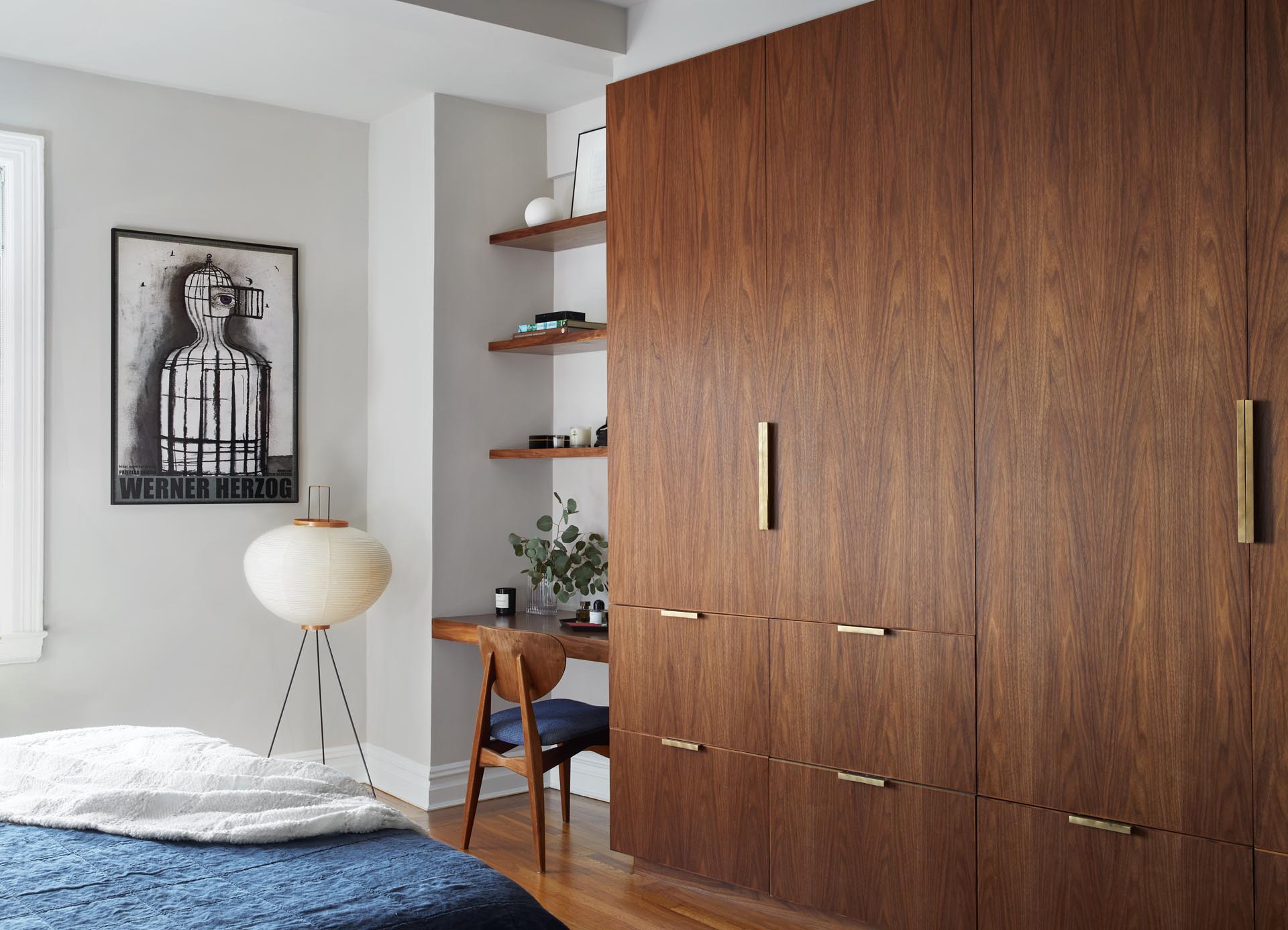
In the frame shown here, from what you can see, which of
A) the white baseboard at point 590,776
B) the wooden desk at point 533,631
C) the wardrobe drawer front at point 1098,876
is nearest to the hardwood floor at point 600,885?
the white baseboard at point 590,776

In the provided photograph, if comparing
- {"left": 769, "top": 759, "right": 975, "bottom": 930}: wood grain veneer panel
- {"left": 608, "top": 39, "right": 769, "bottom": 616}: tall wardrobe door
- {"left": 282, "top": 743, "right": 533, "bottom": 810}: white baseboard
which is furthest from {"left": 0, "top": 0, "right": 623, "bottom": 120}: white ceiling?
{"left": 282, "top": 743, "right": 533, "bottom": 810}: white baseboard

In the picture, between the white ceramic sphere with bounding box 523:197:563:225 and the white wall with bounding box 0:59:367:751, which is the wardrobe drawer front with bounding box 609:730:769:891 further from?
the white ceramic sphere with bounding box 523:197:563:225

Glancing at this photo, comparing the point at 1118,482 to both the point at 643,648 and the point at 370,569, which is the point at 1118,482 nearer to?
the point at 643,648

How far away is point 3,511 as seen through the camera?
385cm

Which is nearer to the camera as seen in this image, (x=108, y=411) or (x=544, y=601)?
(x=108, y=411)

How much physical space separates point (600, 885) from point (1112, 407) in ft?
6.65

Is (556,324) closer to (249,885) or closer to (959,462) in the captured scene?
(959,462)

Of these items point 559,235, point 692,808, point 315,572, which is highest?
point 559,235

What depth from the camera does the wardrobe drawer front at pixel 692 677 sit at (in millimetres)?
3141

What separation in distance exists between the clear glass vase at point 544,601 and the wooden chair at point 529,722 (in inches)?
20.9

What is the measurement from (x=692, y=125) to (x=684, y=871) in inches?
86.8

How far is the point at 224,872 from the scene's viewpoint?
1.80 meters

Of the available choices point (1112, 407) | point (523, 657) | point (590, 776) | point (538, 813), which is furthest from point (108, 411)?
point (1112, 407)

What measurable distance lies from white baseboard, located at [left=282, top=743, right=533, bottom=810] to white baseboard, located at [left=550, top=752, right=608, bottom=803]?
3cm
